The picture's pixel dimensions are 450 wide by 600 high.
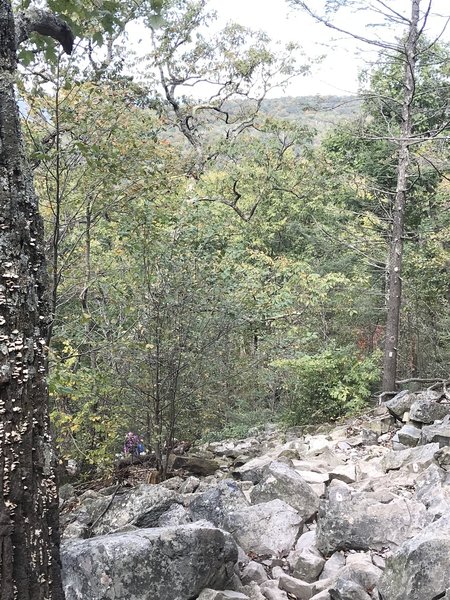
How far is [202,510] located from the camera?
4.21 m

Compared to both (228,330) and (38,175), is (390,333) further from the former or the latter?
(38,175)

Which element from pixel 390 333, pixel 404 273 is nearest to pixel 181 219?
pixel 390 333

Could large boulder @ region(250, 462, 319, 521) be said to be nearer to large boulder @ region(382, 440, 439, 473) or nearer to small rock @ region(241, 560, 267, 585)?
small rock @ region(241, 560, 267, 585)

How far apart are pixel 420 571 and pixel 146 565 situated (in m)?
1.43

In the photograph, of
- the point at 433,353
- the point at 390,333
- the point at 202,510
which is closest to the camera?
the point at 202,510

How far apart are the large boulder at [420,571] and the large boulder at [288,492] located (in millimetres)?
1432

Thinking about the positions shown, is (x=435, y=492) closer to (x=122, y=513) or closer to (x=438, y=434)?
(x=438, y=434)

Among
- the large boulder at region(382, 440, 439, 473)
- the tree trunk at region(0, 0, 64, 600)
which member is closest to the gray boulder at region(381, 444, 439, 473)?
the large boulder at region(382, 440, 439, 473)

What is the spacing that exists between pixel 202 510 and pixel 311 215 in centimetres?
1516

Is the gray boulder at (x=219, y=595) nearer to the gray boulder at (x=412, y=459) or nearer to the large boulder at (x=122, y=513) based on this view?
the large boulder at (x=122, y=513)

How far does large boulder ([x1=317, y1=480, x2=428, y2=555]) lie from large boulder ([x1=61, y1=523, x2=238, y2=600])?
0.81 m

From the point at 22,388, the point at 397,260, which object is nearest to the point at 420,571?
the point at 22,388

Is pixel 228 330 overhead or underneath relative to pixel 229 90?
underneath

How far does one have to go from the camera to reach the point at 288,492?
435 cm
